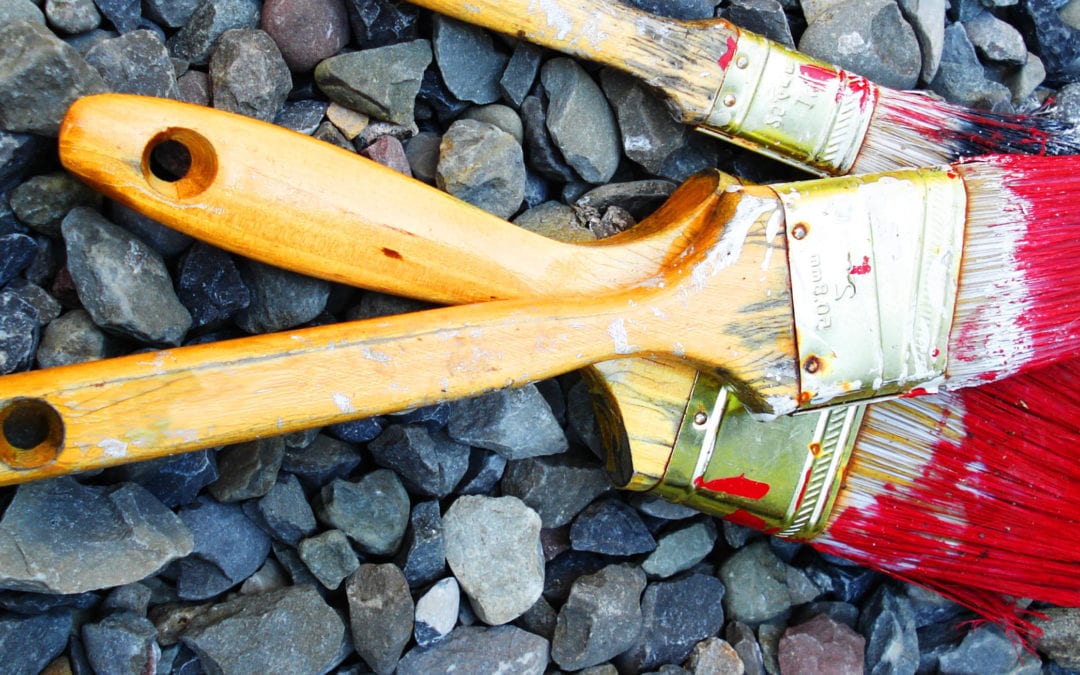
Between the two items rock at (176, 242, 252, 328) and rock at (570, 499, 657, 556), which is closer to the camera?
rock at (176, 242, 252, 328)

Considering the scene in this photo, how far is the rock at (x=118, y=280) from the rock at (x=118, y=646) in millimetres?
414

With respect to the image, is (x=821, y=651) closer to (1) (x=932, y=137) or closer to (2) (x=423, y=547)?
(2) (x=423, y=547)

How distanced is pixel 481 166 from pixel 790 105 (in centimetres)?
52

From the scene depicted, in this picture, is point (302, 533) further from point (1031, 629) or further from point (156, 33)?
point (1031, 629)

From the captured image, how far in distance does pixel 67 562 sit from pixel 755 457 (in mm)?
1023

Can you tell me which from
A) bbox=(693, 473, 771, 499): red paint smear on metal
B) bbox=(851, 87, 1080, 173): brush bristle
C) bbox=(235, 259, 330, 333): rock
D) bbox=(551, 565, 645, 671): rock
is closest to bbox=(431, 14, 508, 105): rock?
bbox=(235, 259, 330, 333): rock

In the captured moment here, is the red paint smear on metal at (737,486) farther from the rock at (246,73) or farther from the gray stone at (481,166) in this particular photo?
the rock at (246,73)

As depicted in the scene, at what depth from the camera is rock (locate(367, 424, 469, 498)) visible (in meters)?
1.58

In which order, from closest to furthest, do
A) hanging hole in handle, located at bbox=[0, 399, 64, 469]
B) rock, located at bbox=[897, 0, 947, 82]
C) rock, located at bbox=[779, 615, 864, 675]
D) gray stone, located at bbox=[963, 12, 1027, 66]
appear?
hanging hole in handle, located at bbox=[0, 399, 64, 469] → rock, located at bbox=[779, 615, 864, 675] → rock, located at bbox=[897, 0, 947, 82] → gray stone, located at bbox=[963, 12, 1027, 66]

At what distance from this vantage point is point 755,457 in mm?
1620

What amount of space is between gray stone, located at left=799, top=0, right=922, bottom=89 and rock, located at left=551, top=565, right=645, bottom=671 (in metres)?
0.99

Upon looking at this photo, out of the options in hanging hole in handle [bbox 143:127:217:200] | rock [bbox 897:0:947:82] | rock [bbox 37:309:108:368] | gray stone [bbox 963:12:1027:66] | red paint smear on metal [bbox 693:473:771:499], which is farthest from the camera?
gray stone [bbox 963:12:1027:66]

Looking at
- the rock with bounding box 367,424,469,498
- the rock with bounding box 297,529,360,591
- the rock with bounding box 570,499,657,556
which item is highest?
the rock with bounding box 367,424,469,498

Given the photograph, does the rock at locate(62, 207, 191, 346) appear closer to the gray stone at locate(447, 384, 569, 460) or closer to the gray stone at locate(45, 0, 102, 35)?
the gray stone at locate(45, 0, 102, 35)
